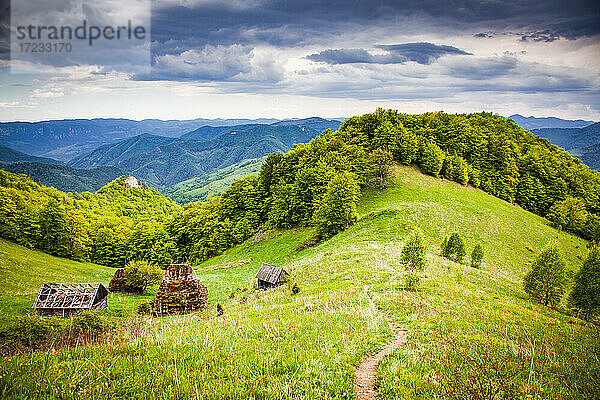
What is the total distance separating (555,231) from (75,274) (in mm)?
99507

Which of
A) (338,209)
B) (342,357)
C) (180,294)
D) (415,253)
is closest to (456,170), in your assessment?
(338,209)

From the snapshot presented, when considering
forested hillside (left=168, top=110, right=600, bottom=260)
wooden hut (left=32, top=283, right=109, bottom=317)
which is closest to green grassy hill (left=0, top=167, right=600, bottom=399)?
wooden hut (left=32, top=283, right=109, bottom=317)

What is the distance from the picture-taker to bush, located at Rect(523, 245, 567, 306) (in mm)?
27109

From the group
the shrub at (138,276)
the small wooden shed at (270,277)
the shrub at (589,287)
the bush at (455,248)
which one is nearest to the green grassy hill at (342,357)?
the small wooden shed at (270,277)

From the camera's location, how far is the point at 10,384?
4.34m

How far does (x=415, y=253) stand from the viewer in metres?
24.5

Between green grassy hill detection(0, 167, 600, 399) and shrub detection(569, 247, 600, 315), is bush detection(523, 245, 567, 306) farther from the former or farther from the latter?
green grassy hill detection(0, 167, 600, 399)

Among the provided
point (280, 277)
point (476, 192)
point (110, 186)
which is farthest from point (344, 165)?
point (110, 186)

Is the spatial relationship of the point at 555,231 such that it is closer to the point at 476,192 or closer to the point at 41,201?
the point at 476,192

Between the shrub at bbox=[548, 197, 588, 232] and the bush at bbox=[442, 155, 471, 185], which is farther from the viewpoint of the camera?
the bush at bbox=[442, 155, 471, 185]

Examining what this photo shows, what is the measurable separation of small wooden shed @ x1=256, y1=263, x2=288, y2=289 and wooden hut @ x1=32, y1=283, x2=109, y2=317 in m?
20.3

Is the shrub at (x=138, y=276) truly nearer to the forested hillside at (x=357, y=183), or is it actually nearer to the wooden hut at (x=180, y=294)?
the wooden hut at (x=180, y=294)

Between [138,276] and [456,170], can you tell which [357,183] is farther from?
[138,276]

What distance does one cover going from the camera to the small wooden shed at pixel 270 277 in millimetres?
32441
